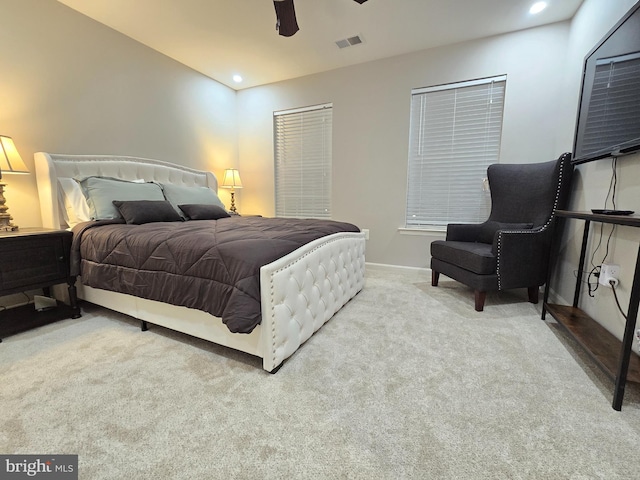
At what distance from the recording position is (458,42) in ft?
9.68

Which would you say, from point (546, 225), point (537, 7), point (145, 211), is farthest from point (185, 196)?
point (537, 7)

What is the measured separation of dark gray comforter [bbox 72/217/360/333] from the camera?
135 cm

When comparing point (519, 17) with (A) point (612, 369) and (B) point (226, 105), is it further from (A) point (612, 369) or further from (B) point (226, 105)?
(B) point (226, 105)

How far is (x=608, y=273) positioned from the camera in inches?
65.2

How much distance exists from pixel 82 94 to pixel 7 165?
1.07 meters

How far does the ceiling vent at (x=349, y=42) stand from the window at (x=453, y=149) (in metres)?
0.84

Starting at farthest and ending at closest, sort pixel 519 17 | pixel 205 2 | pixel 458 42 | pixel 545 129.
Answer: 1. pixel 458 42
2. pixel 545 129
3. pixel 519 17
4. pixel 205 2

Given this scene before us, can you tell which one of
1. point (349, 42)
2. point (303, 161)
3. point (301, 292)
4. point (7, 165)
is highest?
point (349, 42)

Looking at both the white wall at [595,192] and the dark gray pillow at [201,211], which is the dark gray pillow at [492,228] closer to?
the white wall at [595,192]

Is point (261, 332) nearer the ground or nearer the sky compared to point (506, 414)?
nearer the sky

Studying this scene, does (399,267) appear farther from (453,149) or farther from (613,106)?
(613,106)

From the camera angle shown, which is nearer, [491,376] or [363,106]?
[491,376]

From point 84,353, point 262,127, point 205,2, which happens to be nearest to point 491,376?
point 84,353

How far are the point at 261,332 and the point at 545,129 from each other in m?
3.31
